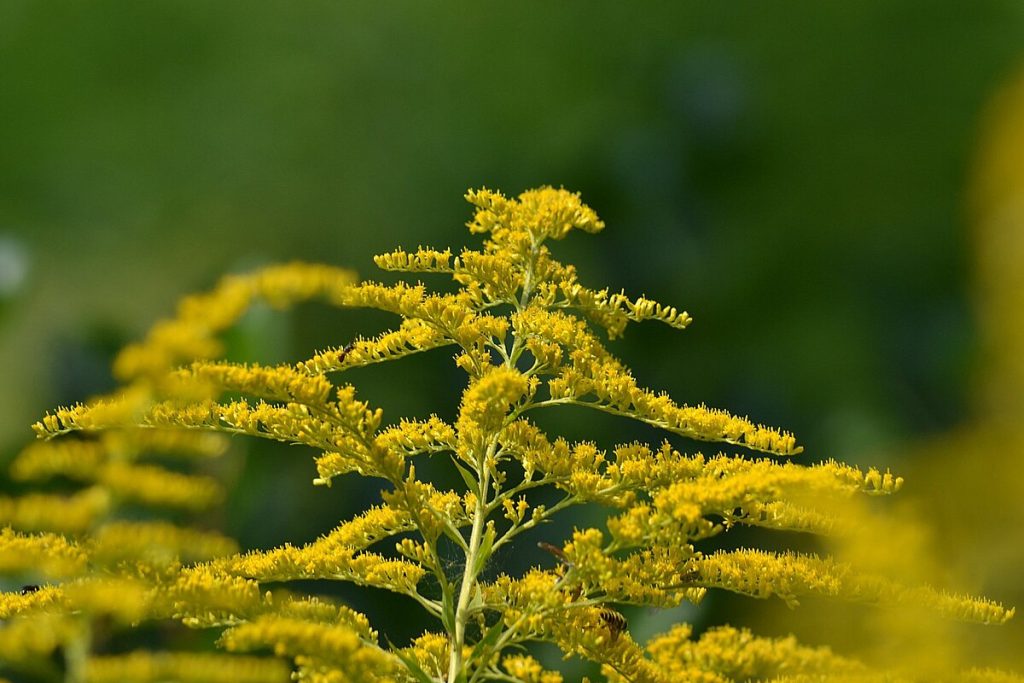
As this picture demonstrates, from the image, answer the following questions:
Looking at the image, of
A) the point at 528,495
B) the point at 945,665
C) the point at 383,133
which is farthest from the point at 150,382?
the point at 383,133

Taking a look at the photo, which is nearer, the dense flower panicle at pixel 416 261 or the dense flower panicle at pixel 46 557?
the dense flower panicle at pixel 46 557

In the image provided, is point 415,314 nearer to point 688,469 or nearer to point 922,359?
point 688,469

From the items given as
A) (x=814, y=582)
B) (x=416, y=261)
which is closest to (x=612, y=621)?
(x=814, y=582)

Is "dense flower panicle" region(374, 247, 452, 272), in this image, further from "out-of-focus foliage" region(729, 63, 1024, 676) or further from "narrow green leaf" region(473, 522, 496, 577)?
"out-of-focus foliage" region(729, 63, 1024, 676)

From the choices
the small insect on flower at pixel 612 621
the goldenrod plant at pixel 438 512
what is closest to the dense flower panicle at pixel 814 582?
the goldenrod plant at pixel 438 512

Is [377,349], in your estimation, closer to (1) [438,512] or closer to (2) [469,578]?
(1) [438,512]

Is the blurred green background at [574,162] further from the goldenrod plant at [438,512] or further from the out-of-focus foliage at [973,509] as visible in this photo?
the goldenrod plant at [438,512]
